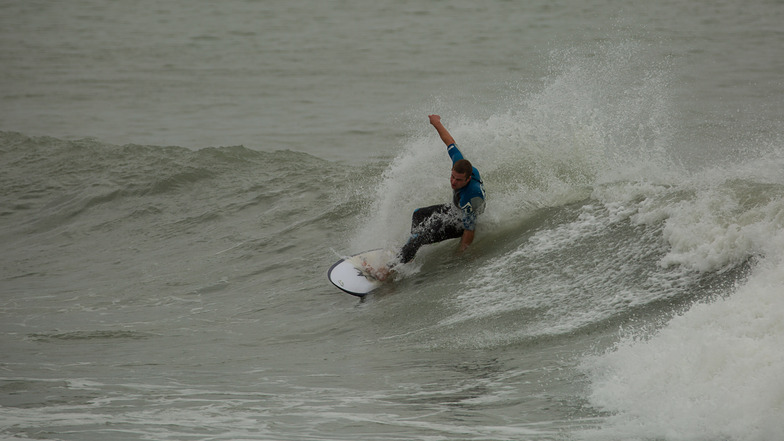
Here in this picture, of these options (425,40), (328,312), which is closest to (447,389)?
(328,312)

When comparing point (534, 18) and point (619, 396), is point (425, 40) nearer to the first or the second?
point (534, 18)

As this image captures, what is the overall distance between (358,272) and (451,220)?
47.5 inches

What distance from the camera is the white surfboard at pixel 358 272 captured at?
9164 mm

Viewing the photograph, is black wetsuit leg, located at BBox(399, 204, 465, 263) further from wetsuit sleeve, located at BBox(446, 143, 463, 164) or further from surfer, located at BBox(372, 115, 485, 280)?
wetsuit sleeve, located at BBox(446, 143, 463, 164)

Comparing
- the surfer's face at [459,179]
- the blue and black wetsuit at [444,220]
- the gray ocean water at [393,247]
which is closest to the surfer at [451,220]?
the blue and black wetsuit at [444,220]

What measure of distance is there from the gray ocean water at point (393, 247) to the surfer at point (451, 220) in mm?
271

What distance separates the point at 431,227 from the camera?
926 centimetres

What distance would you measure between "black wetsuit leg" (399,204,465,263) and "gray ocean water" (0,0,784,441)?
32 cm

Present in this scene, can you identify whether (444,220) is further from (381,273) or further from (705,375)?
(705,375)

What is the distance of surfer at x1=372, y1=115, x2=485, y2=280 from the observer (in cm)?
911

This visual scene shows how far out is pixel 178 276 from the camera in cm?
1070

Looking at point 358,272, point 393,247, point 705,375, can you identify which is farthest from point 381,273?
point 705,375

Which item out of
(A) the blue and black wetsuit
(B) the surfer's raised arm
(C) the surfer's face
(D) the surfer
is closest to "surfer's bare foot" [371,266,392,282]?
(D) the surfer

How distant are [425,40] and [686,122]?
1267 cm
